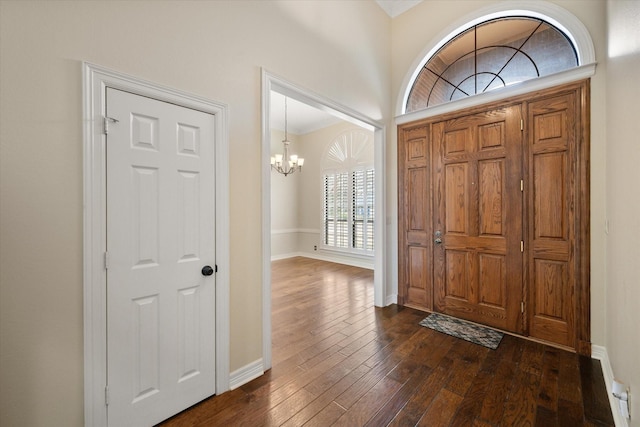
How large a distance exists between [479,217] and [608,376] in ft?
A: 5.31

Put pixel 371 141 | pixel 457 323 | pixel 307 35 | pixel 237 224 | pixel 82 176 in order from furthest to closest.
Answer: pixel 371 141 → pixel 457 323 → pixel 307 35 → pixel 237 224 → pixel 82 176

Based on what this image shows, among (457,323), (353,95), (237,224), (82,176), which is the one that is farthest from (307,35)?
(457,323)

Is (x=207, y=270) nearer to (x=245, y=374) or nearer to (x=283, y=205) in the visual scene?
(x=245, y=374)

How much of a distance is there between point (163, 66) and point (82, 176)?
85cm

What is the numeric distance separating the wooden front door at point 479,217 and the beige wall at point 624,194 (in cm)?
69

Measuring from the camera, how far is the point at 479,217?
9.81ft

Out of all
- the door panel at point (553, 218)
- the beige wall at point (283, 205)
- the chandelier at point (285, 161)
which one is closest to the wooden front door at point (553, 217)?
the door panel at point (553, 218)

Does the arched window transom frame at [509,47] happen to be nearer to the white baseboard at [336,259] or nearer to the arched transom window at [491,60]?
the arched transom window at [491,60]

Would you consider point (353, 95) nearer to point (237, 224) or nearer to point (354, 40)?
point (354, 40)

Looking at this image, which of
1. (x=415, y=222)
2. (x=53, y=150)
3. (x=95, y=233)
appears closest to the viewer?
(x=53, y=150)

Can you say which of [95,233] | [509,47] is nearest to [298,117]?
[509,47]

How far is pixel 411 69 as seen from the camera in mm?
3553

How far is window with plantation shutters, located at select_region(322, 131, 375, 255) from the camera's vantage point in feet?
19.4

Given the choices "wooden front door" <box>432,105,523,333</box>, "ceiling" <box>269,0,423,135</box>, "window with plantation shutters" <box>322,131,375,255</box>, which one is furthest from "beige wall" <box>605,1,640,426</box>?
"ceiling" <box>269,0,423,135</box>
